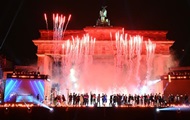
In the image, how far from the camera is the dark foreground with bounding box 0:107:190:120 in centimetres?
2395

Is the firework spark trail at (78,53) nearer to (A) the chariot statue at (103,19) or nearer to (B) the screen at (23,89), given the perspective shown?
(A) the chariot statue at (103,19)

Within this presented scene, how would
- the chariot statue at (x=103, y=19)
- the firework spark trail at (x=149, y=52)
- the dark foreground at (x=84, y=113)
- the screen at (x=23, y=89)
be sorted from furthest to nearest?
the chariot statue at (x=103, y=19), the firework spark trail at (x=149, y=52), the screen at (x=23, y=89), the dark foreground at (x=84, y=113)

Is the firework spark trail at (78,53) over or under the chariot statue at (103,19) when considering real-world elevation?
under

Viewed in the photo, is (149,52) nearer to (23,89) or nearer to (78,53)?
(78,53)

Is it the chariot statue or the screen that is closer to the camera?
the screen

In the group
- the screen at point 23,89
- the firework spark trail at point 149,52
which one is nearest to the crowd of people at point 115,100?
the screen at point 23,89

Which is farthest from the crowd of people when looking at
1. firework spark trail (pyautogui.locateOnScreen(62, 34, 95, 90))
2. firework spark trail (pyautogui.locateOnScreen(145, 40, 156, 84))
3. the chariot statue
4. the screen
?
the chariot statue

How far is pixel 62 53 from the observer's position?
155 ft

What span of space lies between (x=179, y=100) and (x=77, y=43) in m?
19.1

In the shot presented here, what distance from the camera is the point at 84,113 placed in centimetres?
2439

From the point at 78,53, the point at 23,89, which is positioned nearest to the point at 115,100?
the point at 23,89

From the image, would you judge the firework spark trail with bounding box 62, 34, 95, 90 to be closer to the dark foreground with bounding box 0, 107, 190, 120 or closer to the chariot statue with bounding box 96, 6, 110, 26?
the chariot statue with bounding box 96, 6, 110, 26

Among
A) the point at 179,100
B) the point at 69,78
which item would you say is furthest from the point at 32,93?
the point at 179,100

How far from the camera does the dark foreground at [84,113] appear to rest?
2395 centimetres
